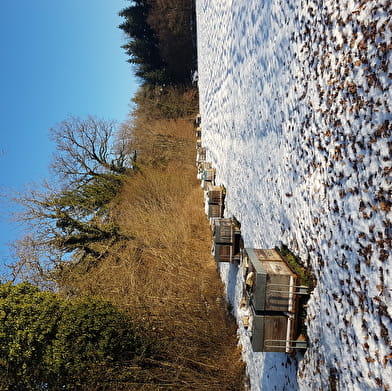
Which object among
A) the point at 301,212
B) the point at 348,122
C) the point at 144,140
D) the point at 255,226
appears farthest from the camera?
the point at 144,140

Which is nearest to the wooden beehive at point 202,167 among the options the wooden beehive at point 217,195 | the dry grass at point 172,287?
the dry grass at point 172,287

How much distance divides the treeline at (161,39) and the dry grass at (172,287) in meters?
8.25

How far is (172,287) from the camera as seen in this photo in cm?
600

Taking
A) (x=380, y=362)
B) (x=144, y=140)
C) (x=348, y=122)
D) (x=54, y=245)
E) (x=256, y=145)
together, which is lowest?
(x=380, y=362)

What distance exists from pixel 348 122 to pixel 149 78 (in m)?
16.2

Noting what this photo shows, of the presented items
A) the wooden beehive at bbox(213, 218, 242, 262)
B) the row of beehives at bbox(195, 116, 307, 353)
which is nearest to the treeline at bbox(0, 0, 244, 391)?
the wooden beehive at bbox(213, 218, 242, 262)

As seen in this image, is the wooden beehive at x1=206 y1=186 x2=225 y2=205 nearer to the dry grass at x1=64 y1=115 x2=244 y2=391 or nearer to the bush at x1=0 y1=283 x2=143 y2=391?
the dry grass at x1=64 y1=115 x2=244 y2=391

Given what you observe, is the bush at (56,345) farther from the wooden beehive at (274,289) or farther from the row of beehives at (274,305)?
the wooden beehive at (274,289)

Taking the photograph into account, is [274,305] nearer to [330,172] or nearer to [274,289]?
[274,289]

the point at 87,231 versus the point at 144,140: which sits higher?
the point at 144,140

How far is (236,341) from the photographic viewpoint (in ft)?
16.9

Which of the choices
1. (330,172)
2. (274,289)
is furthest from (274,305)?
(330,172)

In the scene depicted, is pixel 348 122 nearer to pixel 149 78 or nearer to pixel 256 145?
pixel 256 145

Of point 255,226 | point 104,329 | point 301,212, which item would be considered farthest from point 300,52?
point 104,329
